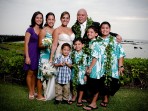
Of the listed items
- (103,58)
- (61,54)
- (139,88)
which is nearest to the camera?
(103,58)

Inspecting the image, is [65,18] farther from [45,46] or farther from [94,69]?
[94,69]

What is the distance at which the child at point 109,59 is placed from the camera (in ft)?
21.8

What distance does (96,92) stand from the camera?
6742 millimetres

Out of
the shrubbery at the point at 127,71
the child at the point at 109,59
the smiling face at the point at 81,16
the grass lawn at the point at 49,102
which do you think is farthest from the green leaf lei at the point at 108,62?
the shrubbery at the point at 127,71

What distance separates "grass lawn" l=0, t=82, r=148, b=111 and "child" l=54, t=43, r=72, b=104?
1.12 ft

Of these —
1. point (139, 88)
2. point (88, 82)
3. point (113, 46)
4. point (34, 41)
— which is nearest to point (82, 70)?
point (88, 82)

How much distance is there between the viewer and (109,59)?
664 cm

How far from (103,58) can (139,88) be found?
3627 millimetres

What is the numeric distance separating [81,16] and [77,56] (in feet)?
4.43

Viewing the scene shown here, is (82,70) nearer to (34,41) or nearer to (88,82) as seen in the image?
(88,82)

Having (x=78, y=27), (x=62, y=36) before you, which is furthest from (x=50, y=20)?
(x=78, y=27)

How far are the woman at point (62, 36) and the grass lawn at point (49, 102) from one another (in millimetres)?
1474

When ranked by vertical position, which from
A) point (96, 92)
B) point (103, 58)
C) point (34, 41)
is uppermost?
point (34, 41)

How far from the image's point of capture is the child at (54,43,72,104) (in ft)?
22.9
